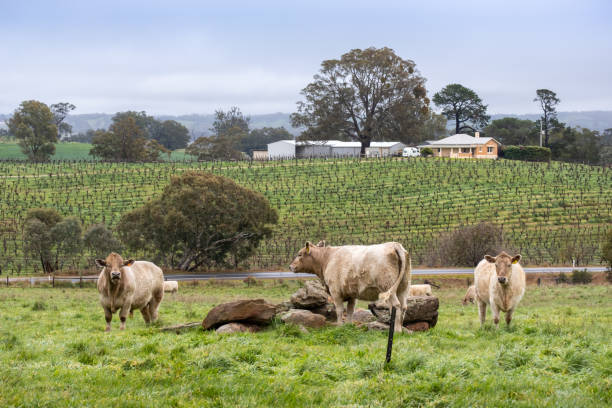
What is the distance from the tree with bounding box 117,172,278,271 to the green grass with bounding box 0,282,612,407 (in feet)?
106

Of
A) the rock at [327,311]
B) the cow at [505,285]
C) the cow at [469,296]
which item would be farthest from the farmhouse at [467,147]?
the rock at [327,311]

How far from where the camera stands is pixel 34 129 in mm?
122750

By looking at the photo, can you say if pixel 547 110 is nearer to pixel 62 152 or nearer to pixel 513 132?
pixel 513 132

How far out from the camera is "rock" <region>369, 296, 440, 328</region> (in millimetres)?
14695

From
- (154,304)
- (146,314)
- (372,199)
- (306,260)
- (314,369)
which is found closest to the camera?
(314,369)

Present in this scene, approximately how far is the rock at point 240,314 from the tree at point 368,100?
10097 cm

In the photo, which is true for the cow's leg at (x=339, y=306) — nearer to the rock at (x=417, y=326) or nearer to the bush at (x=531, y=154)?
the rock at (x=417, y=326)

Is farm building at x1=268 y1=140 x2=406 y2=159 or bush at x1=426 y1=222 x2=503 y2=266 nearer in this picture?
bush at x1=426 y1=222 x2=503 y2=266

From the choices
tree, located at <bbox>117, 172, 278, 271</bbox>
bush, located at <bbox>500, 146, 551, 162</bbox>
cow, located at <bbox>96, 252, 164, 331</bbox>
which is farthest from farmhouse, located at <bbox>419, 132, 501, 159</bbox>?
cow, located at <bbox>96, 252, 164, 331</bbox>

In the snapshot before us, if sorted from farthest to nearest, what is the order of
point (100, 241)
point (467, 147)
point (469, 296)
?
point (467, 147)
point (100, 241)
point (469, 296)

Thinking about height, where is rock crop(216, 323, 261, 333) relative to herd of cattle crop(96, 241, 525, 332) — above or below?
below

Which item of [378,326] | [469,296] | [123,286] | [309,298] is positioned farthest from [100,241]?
[378,326]

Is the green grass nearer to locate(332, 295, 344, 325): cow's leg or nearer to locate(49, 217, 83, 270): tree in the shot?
locate(332, 295, 344, 325): cow's leg

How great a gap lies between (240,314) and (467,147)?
353 feet
